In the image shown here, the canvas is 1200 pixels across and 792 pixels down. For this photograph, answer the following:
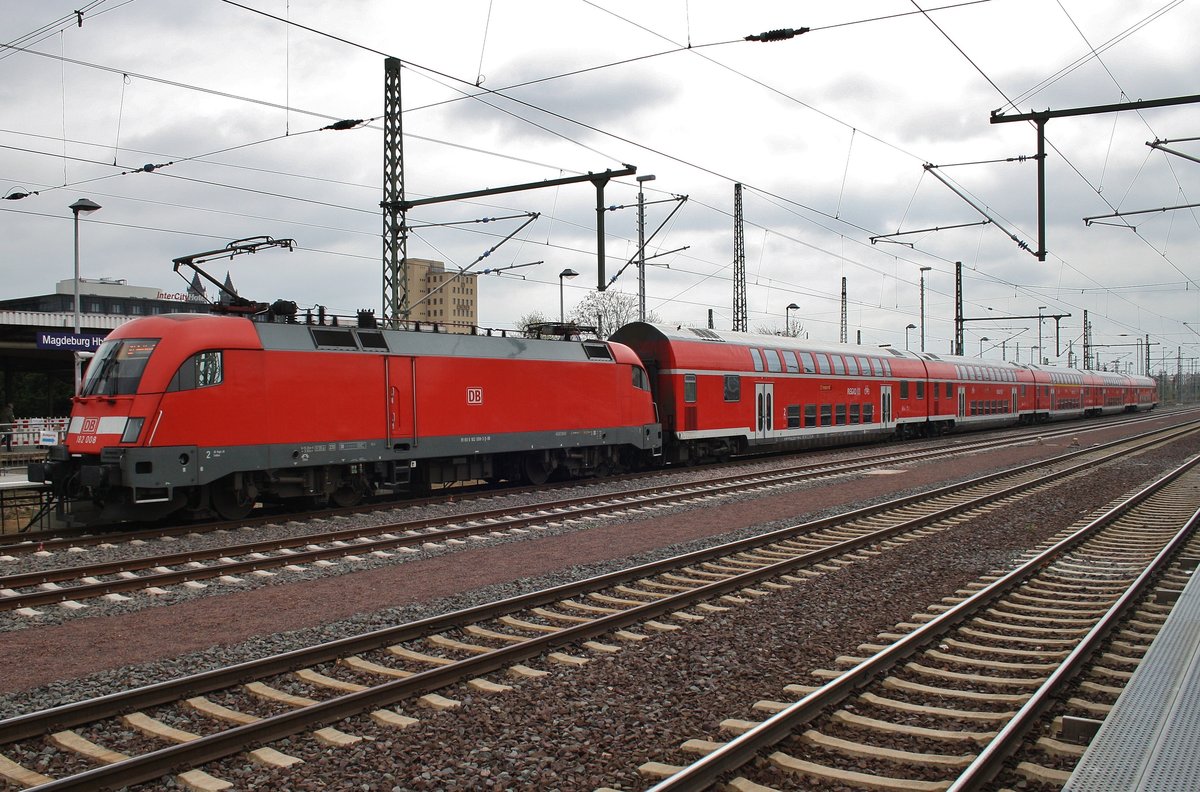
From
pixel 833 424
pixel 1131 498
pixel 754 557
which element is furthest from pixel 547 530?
pixel 833 424

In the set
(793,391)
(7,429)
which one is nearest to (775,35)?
(793,391)

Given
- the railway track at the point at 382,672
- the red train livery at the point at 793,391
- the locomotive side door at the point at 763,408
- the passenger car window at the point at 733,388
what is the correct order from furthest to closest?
the locomotive side door at the point at 763,408, the passenger car window at the point at 733,388, the red train livery at the point at 793,391, the railway track at the point at 382,672

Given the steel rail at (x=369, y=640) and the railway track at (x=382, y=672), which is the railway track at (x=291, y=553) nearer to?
the steel rail at (x=369, y=640)

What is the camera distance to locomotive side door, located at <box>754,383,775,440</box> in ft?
90.5

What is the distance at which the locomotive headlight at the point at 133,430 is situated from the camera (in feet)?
44.2

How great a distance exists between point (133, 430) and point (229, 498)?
216 cm

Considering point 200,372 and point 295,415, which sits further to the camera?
point 295,415

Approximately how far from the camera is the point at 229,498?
49.8 ft

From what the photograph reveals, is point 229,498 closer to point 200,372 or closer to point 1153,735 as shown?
point 200,372

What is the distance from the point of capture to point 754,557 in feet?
38.7

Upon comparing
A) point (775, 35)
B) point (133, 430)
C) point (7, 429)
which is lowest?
point (7, 429)

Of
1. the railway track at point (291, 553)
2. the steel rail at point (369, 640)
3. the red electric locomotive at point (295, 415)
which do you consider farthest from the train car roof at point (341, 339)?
the steel rail at point (369, 640)

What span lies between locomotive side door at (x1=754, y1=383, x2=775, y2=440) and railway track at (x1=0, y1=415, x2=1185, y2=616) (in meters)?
9.04

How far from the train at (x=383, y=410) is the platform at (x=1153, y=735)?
12.6 meters
